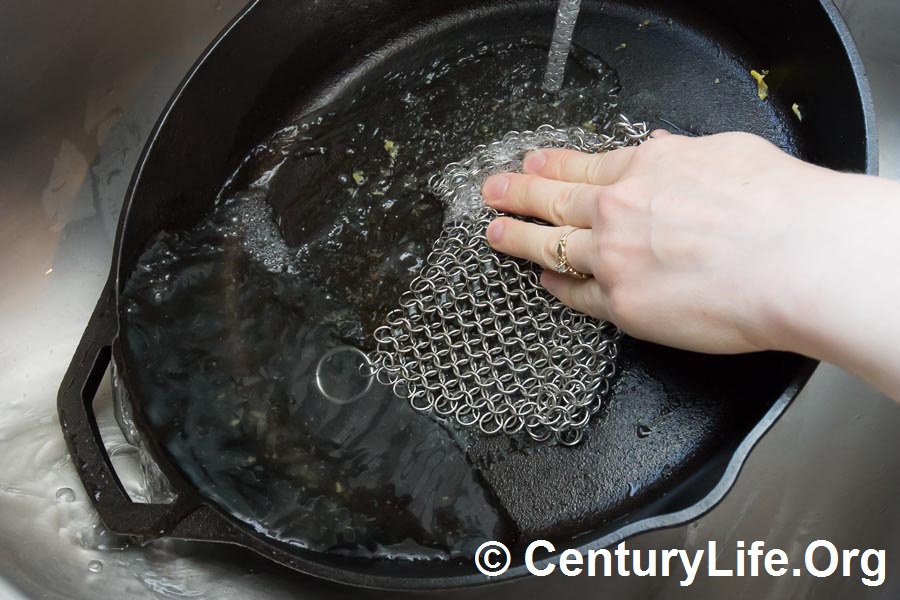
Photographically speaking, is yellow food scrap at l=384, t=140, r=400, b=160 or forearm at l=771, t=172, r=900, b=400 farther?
yellow food scrap at l=384, t=140, r=400, b=160

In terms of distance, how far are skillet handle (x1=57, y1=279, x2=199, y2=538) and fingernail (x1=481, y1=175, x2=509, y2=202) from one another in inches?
14.3

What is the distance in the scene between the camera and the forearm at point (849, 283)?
→ 0.47m

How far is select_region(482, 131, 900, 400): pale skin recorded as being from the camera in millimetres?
479

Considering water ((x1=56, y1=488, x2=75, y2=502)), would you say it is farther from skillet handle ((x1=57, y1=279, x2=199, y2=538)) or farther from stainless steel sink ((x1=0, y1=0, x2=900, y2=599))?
skillet handle ((x1=57, y1=279, x2=199, y2=538))

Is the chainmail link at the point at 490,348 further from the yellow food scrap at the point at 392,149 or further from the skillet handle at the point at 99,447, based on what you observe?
the skillet handle at the point at 99,447

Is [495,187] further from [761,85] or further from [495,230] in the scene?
[761,85]

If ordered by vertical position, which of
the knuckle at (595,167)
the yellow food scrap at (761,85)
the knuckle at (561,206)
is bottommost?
the yellow food scrap at (761,85)

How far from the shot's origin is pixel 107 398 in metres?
0.79

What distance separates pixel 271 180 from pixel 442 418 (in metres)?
0.32

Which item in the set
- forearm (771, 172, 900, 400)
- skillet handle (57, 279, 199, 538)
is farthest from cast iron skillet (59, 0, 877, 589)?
forearm (771, 172, 900, 400)

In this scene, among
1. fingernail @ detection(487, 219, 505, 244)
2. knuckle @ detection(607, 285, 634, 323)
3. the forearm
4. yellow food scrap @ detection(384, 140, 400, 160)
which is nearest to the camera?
the forearm

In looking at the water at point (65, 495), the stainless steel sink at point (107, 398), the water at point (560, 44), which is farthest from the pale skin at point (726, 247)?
the water at point (65, 495)

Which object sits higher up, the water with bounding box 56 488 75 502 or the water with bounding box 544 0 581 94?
the water with bounding box 544 0 581 94

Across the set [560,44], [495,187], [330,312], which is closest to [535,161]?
[495,187]
